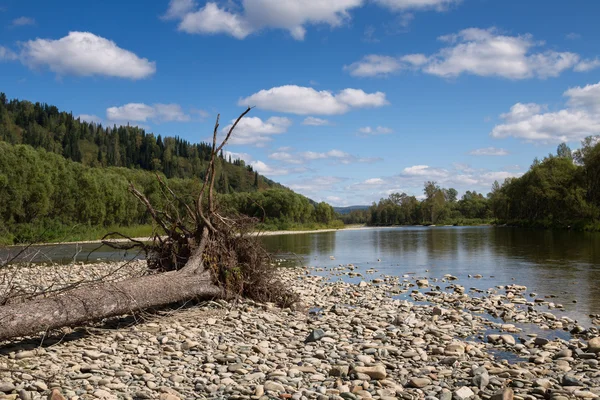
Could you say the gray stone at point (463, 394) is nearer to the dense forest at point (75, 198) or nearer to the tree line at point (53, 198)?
the dense forest at point (75, 198)

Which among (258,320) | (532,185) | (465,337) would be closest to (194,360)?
(258,320)

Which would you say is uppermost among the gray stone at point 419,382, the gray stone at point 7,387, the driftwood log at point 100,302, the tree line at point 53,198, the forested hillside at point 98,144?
the forested hillside at point 98,144

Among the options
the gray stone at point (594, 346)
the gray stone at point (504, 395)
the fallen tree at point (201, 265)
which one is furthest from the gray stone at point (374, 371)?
the fallen tree at point (201, 265)

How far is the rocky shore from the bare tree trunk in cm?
40

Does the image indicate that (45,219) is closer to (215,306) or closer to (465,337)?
(215,306)

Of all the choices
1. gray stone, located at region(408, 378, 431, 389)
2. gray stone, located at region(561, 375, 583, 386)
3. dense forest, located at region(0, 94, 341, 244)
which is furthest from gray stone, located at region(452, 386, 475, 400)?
dense forest, located at region(0, 94, 341, 244)

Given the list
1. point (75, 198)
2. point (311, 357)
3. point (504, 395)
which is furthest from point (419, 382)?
point (75, 198)

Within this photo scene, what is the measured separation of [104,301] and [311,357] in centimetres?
377

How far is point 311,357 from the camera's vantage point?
7.57 metres

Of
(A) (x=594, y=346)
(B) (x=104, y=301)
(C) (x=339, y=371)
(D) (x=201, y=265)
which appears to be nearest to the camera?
(C) (x=339, y=371)

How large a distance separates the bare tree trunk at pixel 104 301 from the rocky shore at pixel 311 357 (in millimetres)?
397

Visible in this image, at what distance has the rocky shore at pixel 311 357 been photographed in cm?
605

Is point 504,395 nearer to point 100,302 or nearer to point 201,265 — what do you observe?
point 100,302

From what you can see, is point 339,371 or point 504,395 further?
point 339,371
